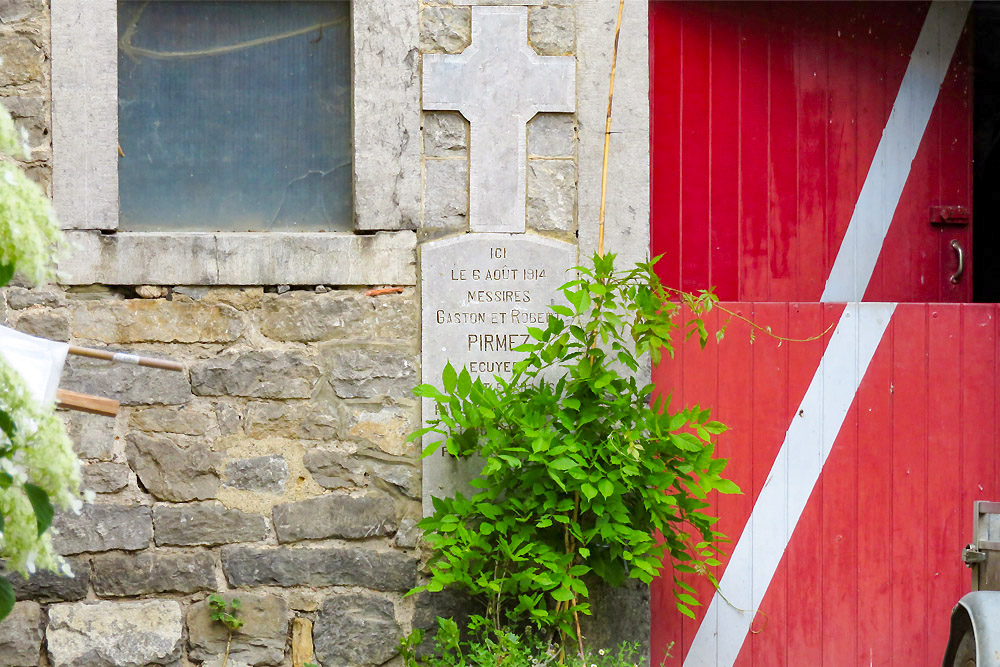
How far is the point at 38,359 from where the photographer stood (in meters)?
2.12

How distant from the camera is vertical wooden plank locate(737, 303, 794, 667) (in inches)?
141

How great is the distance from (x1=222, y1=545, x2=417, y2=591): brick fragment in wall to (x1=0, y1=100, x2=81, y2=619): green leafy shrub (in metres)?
1.59

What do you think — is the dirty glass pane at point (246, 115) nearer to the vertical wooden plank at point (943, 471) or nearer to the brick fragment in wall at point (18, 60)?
the brick fragment in wall at point (18, 60)

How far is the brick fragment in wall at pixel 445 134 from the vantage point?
3.44 m

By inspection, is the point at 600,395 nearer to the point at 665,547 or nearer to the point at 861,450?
the point at 665,547

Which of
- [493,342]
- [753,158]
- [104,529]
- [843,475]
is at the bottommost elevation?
[104,529]

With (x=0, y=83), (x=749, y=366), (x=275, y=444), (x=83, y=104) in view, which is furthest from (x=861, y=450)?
(x=0, y=83)

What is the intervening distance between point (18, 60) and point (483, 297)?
1750 mm

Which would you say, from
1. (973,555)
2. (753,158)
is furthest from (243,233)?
(973,555)

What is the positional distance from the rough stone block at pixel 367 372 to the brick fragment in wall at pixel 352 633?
69 cm

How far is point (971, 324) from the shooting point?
3592mm

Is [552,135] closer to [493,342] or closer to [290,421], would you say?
[493,342]

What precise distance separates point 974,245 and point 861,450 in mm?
1162

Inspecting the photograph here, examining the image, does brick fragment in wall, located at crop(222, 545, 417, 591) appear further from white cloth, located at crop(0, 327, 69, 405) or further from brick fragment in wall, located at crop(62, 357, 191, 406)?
white cloth, located at crop(0, 327, 69, 405)
